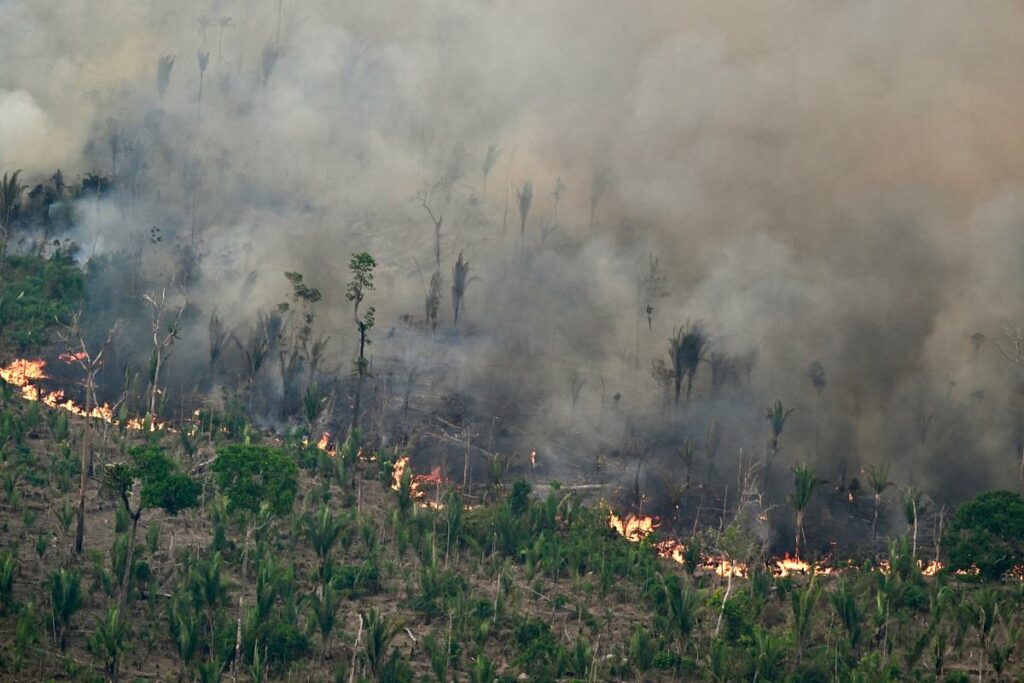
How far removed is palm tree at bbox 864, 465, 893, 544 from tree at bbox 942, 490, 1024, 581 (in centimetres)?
499

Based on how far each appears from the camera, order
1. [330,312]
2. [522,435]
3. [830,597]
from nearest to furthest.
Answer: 1. [830,597]
2. [522,435]
3. [330,312]

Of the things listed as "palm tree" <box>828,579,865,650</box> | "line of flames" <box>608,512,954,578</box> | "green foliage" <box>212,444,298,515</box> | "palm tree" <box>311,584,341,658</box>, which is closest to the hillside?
"palm tree" <box>311,584,341,658</box>

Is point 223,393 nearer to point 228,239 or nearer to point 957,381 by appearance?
point 228,239

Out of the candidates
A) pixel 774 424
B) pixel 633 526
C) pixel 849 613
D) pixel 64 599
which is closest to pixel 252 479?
pixel 64 599

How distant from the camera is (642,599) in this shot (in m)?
66.0

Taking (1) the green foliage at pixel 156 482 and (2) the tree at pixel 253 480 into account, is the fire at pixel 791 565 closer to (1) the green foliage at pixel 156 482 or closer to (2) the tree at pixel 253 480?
(2) the tree at pixel 253 480

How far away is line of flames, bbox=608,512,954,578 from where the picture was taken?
73.6m

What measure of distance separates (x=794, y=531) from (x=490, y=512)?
21.9m

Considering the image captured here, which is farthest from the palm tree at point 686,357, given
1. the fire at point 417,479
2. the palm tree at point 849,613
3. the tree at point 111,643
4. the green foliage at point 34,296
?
the tree at point 111,643

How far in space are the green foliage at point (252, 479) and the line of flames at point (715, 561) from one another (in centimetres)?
2249

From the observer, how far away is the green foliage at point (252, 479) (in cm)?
6112

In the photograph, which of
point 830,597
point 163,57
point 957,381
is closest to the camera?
point 830,597

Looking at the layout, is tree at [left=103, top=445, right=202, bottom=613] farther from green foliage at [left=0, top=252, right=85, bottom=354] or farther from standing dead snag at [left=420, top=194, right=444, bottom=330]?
standing dead snag at [left=420, top=194, right=444, bottom=330]

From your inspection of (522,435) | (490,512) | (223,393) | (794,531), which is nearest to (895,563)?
(794,531)
